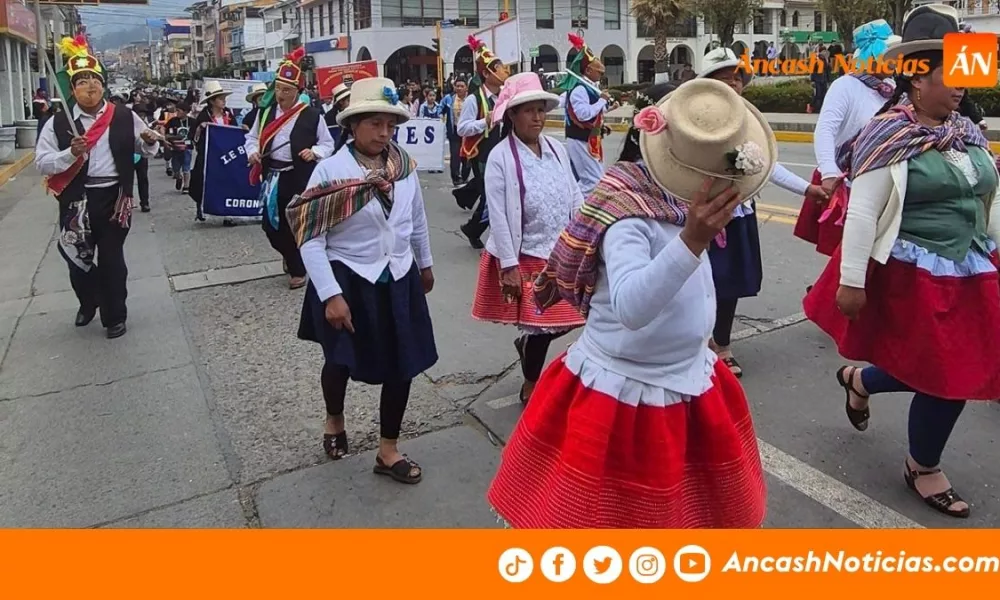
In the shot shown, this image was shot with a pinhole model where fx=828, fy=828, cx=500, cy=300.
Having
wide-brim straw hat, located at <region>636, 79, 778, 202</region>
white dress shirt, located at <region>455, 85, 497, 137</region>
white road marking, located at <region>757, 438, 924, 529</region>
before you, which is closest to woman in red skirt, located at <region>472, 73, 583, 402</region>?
white road marking, located at <region>757, 438, 924, 529</region>

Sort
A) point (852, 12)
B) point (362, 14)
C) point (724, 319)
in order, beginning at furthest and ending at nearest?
point (362, 14) → point (852, 12) → point (724, 319)

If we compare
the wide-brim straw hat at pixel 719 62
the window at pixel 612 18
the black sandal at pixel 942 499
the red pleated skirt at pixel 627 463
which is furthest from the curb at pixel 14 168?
the window at pixel 612 18

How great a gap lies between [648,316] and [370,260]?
5.61 feet

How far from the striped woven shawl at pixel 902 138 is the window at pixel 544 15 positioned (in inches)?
2181

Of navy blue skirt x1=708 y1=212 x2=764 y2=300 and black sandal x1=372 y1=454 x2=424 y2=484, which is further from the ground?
navy blue skirt x1=708 y1=212 x2=764 y2=300

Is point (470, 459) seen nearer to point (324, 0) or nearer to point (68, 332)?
point (68, 332)

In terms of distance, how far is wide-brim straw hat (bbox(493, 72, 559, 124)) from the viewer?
12.7 feet

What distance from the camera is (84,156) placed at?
552 centimetres

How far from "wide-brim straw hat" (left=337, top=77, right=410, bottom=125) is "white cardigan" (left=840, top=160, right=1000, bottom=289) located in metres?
1.76

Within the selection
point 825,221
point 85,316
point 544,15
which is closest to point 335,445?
point 825,221

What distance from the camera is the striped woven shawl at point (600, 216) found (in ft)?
6.66

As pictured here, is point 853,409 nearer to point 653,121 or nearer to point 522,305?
point 522,305
